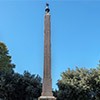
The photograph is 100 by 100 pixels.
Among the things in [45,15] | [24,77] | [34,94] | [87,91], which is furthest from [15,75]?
[45,15]

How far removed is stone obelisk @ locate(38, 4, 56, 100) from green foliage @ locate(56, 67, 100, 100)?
10.5 metres

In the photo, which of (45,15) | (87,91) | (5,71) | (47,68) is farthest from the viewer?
(5,71)

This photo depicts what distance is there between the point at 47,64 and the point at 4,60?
495 inches

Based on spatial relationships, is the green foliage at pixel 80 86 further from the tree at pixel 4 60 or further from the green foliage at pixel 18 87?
the tree at pixel 4 60

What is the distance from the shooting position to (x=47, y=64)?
1473 centimetres

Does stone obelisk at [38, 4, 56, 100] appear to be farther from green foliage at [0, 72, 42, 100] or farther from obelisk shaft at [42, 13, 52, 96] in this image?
green foliage at [0, 72, 42, 100]

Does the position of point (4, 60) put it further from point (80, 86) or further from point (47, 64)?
point (47, 64)

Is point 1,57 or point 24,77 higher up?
point 1,57

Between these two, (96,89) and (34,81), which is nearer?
(96,89)

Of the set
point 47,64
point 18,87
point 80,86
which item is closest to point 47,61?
point 47,64

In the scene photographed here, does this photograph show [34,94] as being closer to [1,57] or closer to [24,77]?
[24,77]

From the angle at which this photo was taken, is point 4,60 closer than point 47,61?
No

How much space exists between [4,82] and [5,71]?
1129 millimetres

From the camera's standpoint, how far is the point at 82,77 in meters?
26.2
